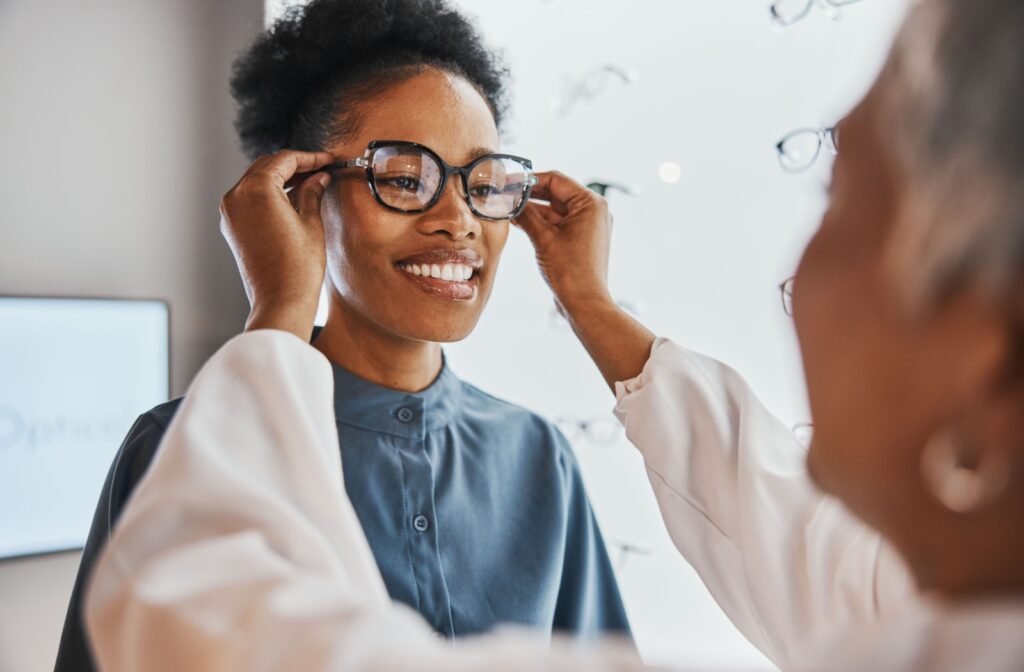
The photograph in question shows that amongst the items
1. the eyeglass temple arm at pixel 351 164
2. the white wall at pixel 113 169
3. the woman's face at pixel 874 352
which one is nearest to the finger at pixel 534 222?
the eyeglass temple arm at pixel 351 164

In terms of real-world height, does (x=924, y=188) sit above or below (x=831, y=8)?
below

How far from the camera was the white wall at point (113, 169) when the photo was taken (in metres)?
1.76

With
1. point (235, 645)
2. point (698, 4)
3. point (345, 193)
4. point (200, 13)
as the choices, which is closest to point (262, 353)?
point (235, 645)

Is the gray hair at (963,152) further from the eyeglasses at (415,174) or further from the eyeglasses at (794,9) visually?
the eyeglasses at (794,9)

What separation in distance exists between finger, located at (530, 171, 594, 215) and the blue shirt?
238 millimetres

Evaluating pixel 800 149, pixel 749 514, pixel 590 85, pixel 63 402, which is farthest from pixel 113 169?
pixel 749 514

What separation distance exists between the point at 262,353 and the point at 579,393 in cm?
126

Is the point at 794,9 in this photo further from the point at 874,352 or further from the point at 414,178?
the point at 874,352

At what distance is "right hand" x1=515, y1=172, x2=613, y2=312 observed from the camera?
3.20ft

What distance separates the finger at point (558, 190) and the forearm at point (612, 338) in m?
0.14

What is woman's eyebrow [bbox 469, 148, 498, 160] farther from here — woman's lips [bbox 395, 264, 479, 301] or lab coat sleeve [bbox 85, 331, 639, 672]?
lab coat sleeve [bbox 85, 331, 639, 672]

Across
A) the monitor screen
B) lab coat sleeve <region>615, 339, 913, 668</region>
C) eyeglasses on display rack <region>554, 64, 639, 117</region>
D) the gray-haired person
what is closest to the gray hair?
the gray-haired person

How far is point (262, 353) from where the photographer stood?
0.60 meters

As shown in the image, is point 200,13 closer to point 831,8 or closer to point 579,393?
point 579,393
